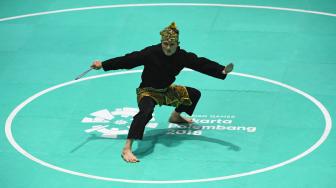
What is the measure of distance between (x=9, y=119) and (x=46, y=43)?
11.8ft

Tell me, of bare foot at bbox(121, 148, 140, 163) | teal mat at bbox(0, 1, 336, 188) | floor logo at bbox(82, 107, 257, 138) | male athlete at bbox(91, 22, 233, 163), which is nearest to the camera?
teal mat at bbox(0, 1, 336, 188)

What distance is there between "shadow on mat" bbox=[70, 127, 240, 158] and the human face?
1.37m

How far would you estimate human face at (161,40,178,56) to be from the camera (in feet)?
40.3

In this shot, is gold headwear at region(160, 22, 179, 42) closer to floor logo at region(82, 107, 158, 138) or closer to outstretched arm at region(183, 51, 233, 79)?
outstretched arm at region(183, 51, 233, 79)

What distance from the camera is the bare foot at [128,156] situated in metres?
12.2

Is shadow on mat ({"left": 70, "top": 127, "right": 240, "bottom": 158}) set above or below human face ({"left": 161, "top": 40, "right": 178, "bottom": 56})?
below

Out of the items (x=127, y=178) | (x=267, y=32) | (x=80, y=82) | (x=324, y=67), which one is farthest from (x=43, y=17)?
(x=127, y=178)

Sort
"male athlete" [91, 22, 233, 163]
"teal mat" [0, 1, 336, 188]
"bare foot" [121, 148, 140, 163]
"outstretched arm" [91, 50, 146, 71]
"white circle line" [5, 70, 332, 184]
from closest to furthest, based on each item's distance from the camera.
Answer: "white circle line" [5, 70, 332, 184] < "teal mat" [0, 1, 336, 188] < "bare foot" [121, 148, 140, 163] < "male athlete" [91, 22, 233, 163] < "outstretched arm" [91, 50, 146, 71]

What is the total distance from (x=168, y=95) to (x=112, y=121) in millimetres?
1211

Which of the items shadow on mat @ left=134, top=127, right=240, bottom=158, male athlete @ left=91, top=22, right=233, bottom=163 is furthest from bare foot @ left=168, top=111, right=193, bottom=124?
male athlete @ left=91, top=22, right=233, bottom=163

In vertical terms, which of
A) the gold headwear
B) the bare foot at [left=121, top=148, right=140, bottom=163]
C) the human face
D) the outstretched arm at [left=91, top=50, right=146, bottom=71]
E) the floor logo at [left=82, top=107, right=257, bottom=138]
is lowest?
the bare foot at [left=121, top=148, right=140, bottom=163]

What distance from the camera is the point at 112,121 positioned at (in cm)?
1353

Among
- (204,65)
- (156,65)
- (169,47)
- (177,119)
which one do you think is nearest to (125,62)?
(156,65)

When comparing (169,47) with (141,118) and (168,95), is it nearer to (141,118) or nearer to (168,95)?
(168,95)
